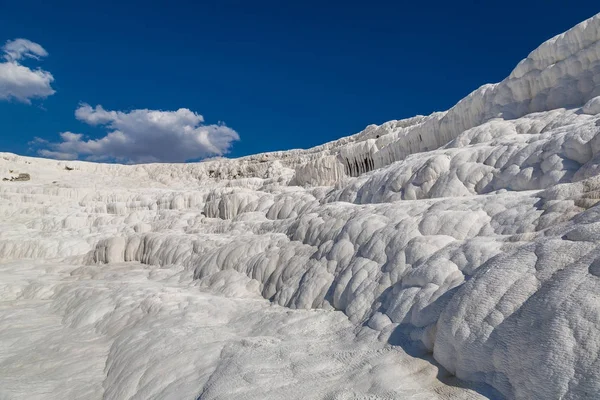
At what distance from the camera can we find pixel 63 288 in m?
10.1

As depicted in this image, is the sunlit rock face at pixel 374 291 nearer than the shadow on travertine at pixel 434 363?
No

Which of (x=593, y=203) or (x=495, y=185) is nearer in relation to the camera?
(x=593, y=203)

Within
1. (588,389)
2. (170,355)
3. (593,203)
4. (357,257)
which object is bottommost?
(170,355)

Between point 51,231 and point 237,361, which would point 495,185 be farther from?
point 51,231

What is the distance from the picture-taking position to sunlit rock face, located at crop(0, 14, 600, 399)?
3.27m

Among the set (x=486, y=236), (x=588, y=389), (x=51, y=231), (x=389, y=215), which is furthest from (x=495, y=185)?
(x=51, y=231)

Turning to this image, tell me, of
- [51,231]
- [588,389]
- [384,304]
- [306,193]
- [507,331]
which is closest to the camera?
[588,389]

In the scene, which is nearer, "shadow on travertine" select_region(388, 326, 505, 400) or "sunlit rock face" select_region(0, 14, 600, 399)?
"shadow on travertine" select_region(388, 326, 505, 400)

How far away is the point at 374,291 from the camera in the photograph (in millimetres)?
5391

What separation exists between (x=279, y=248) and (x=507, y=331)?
5600mm

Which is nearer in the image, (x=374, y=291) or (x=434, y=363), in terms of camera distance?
(x=434, y=363)

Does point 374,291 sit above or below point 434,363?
above

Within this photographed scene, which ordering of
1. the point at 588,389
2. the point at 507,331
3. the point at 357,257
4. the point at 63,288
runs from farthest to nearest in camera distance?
the point at 63,288
the point at 357,257
the point at 507,331
the point at 588,389

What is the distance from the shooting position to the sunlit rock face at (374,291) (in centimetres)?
327
